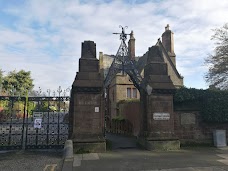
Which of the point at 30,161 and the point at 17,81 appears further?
the point at 17,81

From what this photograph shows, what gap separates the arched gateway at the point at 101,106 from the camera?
10.6 metres

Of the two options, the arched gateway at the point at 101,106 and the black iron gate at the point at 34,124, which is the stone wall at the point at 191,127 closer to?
the arched gateway at the point at 101,106

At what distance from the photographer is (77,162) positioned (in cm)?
830

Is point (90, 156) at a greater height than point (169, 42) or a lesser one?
lesser

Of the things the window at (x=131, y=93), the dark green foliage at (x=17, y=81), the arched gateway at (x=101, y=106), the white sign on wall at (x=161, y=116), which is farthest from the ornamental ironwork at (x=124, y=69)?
the dark green foliage at (x=17, y=81)

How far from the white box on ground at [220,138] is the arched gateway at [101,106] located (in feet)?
7.65

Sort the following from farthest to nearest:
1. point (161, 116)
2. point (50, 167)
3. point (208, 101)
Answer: point (208, 101)
point (161, 116)
point (50, 167)

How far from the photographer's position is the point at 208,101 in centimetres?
1231

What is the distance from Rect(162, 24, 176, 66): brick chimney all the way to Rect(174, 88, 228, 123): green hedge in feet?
68.9

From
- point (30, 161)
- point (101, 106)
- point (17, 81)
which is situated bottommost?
point (30, 161)

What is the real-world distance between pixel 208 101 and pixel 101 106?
6.16m

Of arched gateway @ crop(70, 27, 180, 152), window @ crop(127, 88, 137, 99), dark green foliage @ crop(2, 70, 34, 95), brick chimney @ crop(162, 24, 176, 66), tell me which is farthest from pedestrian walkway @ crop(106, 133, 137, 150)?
dark green foliage @ crop(2, 70, 34, 95)

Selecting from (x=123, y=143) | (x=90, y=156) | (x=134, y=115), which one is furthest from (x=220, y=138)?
(x=90, y=156)

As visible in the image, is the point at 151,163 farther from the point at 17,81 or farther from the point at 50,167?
the point at 17,81
